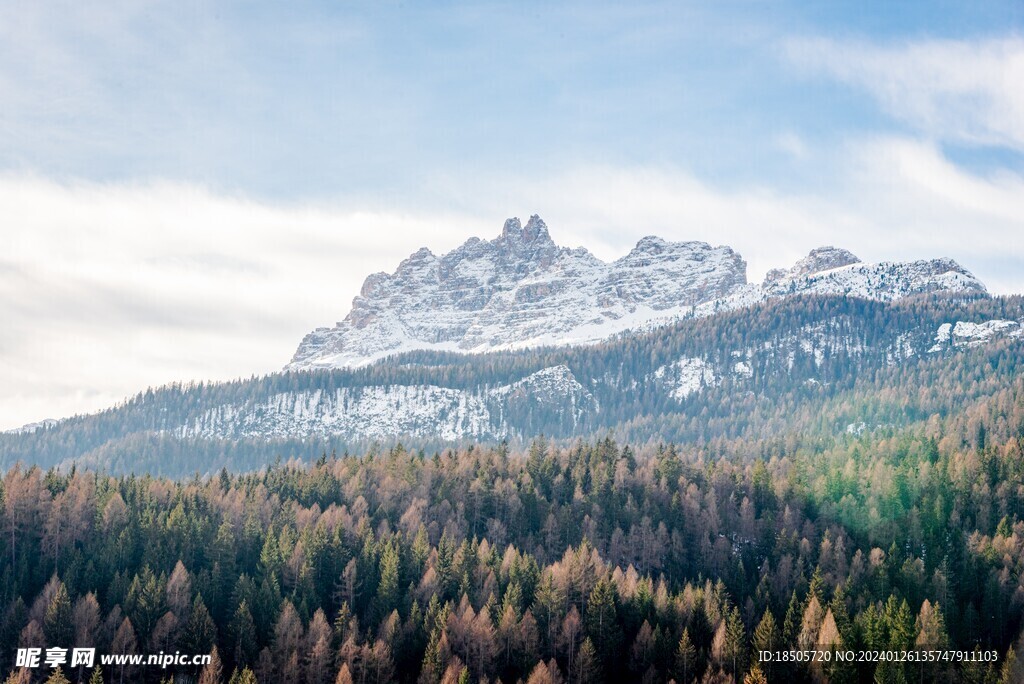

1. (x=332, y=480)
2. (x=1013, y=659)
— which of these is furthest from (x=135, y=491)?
(x=1013, y=659)

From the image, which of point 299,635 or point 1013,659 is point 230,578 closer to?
point 299,635

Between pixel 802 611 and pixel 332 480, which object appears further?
pixel 332 480

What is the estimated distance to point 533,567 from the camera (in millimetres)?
126812

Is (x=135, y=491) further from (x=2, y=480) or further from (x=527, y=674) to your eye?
(x=527, y=674)

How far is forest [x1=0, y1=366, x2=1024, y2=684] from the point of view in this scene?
10775 cm

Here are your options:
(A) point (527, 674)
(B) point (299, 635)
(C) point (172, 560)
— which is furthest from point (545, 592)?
(C) point (172, 560)

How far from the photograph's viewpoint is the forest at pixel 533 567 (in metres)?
108

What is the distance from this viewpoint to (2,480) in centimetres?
13812

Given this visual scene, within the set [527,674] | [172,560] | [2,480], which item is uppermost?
[2,480]

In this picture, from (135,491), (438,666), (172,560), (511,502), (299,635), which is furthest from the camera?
(511,502)

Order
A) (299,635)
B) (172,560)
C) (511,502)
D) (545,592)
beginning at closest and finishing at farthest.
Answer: (299,635) → (545,592) → (172,560) → (511,502)

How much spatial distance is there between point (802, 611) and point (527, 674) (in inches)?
1233

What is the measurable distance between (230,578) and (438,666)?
34.1 metres

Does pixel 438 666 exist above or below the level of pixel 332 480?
below
